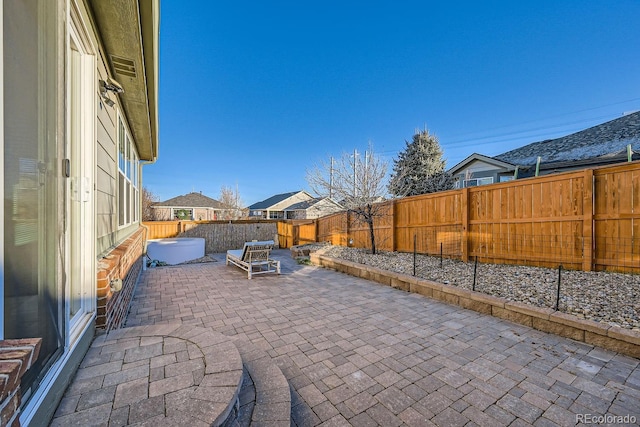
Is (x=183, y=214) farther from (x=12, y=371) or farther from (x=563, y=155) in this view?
(x=563, y=155)

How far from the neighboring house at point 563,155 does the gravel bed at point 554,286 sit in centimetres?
678

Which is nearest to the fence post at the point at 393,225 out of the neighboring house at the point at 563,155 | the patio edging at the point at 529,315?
the patio edging at the point at 529,315

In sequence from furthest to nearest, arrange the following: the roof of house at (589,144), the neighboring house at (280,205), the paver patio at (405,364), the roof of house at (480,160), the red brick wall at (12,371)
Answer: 1. the neighboring house at (280,205)
2. the roof of house at (480,160)
3. the roof of house at (589,144)
4. the paver patio at (405,364)
5. the red brick wall at (12,371)

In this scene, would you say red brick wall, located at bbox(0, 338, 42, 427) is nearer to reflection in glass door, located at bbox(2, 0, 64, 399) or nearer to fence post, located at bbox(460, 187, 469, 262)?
reflection in glass door, located at bbox(2, 0, 64, 399)

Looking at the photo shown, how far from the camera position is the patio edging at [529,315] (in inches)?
111

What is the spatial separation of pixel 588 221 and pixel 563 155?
931cm

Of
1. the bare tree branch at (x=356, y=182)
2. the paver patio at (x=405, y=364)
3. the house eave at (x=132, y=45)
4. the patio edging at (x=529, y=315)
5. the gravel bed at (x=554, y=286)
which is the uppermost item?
the house eave at (x=132, y=45)

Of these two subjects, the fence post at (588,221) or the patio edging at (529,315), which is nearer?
→ the patio edging at (529,315)

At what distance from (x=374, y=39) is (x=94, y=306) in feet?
44.5

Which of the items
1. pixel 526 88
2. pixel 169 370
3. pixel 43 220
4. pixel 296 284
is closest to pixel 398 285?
pixel 296 284

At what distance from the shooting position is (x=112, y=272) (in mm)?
2633

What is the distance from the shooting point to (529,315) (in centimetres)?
351

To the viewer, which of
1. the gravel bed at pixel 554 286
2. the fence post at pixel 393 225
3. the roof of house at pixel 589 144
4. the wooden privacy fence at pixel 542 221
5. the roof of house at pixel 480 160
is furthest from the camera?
the roof of house at pixel 480 160

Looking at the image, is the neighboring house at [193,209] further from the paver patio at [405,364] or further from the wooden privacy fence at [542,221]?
the paver patio at [405,364]
